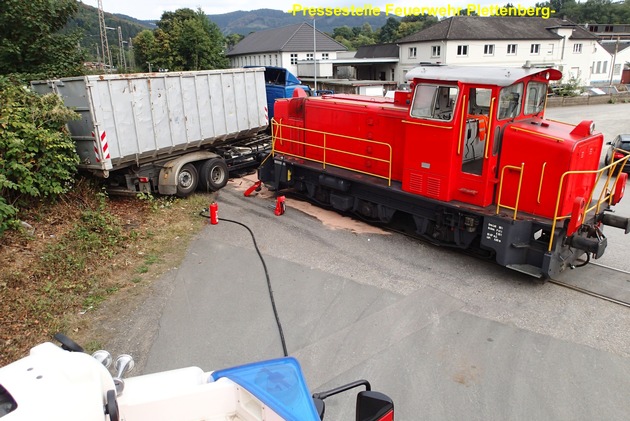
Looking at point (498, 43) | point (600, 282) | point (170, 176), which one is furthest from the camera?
point (498, 43)

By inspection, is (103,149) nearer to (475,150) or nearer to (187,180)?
(187,180)

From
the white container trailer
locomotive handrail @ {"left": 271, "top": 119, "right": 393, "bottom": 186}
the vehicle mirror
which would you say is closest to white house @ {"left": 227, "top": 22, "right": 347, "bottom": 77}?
the white container trailer

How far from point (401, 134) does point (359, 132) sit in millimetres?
1253

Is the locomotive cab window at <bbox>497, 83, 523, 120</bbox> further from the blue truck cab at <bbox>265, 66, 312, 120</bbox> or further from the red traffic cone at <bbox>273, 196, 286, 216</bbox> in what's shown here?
the blue truck cab at <bbox>265, 66, 312, 120</bbox>

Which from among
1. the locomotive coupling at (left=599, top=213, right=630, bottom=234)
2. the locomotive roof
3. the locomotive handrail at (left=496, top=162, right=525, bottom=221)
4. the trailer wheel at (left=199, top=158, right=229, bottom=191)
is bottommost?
the trailer wheel at (left=199, top=158, right=229, bottom=191)

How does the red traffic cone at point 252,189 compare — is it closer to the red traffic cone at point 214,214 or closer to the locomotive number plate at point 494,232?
the red traffic cone at point 214,214

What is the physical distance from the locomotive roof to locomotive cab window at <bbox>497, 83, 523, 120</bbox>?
0.89 feet

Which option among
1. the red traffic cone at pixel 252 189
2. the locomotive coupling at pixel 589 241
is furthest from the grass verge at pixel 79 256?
the locomotive coupling at pixel 589 241

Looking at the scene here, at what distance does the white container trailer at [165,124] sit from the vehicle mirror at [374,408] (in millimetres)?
9459

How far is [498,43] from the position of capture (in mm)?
45625

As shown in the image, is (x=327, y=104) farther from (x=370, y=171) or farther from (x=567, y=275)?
(x=567, y=275)

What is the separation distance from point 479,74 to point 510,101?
73 centimetres

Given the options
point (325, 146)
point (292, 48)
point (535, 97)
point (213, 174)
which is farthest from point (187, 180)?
point (292, 48)

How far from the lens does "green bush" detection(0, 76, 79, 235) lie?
883cm
